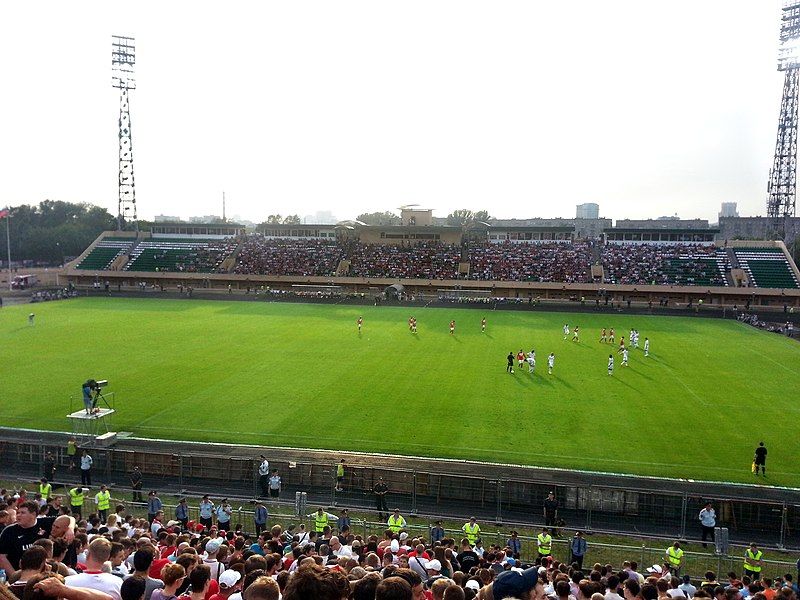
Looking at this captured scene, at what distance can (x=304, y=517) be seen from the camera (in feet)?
51.0

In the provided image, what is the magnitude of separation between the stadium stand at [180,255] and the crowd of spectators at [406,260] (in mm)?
17285

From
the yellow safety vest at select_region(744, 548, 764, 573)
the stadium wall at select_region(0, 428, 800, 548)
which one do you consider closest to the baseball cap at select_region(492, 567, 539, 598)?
the yellow safety vest at select_region(744, 548, 764, 573)

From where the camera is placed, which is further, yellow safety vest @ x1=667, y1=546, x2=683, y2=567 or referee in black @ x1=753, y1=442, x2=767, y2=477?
referee in black @ x1=753, y1=442, x2=767, y2=477

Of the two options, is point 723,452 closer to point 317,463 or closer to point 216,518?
point 317,463

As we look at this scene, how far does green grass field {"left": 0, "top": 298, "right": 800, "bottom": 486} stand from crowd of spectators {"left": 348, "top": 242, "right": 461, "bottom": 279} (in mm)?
23041

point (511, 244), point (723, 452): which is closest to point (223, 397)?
point (723, 452)

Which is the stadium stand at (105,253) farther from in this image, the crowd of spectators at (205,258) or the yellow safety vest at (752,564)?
the yellow safety vest at (752,564)

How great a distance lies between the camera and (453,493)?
17.1 m

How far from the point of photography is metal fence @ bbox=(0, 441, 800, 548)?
15.5 meters

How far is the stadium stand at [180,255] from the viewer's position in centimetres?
7250

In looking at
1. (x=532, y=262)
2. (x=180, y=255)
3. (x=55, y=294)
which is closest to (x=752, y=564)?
(x=532, y=262)

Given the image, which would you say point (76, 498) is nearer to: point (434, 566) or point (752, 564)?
point (434, 566)

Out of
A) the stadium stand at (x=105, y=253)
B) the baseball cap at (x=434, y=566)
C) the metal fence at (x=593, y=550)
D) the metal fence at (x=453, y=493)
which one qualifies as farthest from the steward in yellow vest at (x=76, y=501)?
the stadium stand at (x=105, y=253)

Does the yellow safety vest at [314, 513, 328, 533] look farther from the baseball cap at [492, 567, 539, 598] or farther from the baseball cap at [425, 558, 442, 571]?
the baseball cap at [492, 567, 539, 598]
